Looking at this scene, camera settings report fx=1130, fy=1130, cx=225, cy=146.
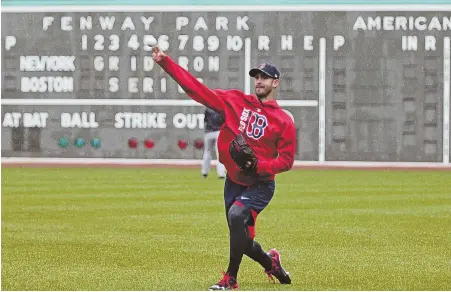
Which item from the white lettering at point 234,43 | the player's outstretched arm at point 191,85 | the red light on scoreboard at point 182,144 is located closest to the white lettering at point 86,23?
the white lettering at point 234,43

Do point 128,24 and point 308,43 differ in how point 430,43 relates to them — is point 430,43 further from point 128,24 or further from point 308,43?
point 128,24

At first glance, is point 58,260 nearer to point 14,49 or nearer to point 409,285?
point 409,285

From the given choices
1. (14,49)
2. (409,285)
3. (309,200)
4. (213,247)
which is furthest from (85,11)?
(409,285)

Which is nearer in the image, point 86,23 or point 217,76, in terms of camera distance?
point 217,76

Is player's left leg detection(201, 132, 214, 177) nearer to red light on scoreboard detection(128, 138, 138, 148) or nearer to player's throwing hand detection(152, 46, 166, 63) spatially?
red light on scoreboard detection(128, 138, 138, 148)

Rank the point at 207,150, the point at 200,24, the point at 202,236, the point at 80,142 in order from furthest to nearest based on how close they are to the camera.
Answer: the point at 80,142, the point at 200,24, the point at 207,150, the point at 202,236

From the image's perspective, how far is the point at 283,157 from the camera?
8.05m

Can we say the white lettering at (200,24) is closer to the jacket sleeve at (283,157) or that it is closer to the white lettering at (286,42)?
the white lettering at (286,42)

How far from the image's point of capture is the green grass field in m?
9.09

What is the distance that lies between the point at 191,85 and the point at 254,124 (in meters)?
0.54

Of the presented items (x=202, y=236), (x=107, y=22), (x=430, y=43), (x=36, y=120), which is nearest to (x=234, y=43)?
(x=107, y=22)

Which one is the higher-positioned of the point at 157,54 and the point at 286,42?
the point at 286,42

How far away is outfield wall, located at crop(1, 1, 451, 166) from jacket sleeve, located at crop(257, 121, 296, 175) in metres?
22.4

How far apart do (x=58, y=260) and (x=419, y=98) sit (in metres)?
21.4
